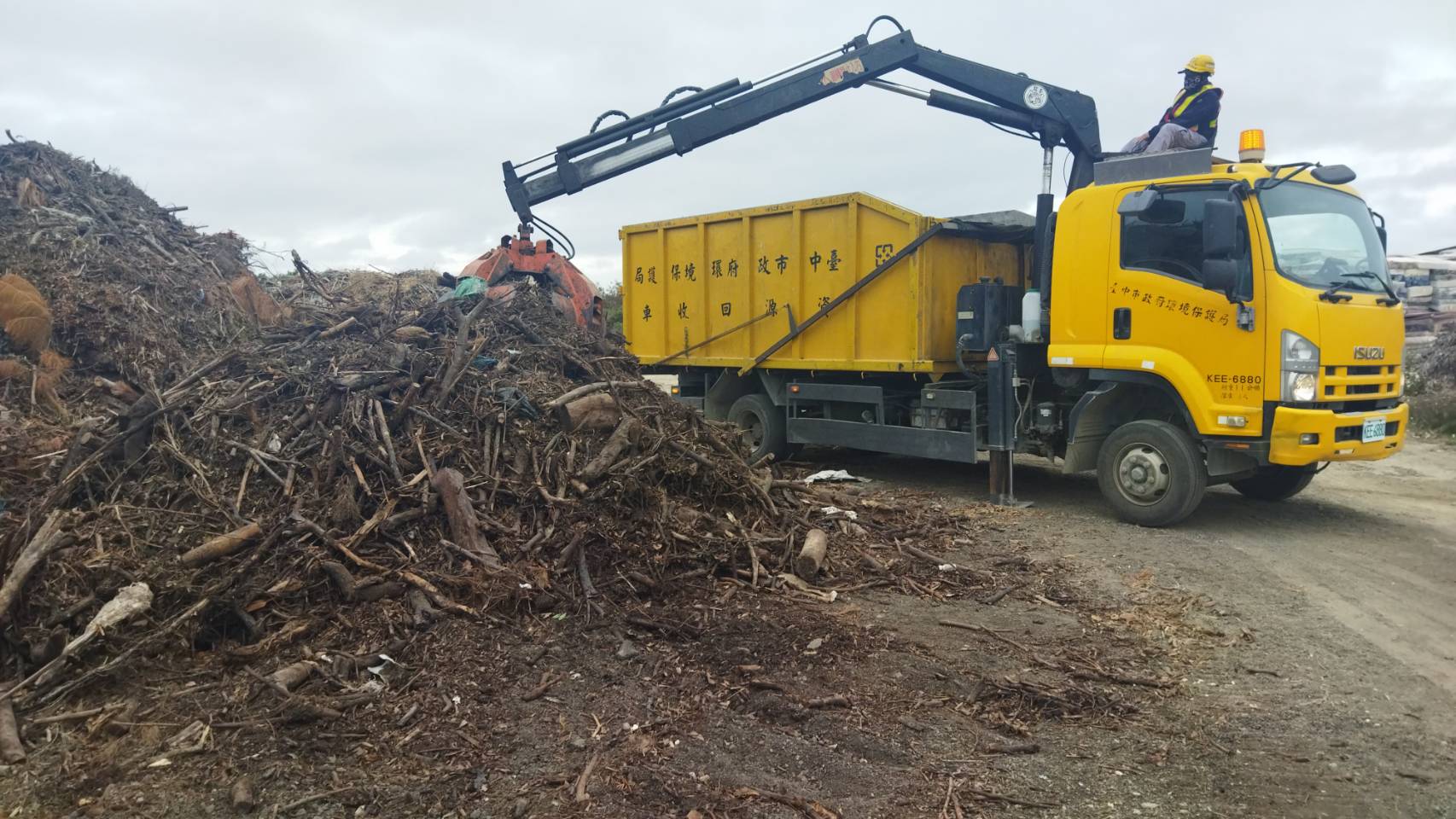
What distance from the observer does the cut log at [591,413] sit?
6.31 meters

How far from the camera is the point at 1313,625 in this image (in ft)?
16.6

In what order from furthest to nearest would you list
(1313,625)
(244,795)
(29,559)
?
(1313,625), (29,559), (244,795)

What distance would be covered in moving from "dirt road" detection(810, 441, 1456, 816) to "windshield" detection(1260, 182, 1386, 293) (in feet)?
6.53

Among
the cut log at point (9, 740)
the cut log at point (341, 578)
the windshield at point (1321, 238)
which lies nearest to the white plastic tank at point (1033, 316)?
the windshield at point (1321, 238)

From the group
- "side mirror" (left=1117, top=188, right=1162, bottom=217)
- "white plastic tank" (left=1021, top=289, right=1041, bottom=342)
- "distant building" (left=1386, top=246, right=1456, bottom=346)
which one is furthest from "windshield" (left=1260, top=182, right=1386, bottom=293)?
"distant building" (left=1386, top=246, right=1456, bottom=346)

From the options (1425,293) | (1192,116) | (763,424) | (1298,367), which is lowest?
(763,424)

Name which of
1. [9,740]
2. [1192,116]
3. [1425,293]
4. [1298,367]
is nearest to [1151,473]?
[1298,367]

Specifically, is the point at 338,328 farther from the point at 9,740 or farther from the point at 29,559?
the point at 9,740

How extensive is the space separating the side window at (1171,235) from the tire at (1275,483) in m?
1.98

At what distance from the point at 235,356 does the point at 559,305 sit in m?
3.26

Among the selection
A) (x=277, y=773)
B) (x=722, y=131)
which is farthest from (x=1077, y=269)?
(x=277, y=773)

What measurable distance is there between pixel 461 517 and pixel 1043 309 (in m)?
5.30

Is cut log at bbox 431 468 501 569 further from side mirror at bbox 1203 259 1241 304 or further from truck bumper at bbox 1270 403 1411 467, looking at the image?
truck bumper at bbox 1270 403 1411 467

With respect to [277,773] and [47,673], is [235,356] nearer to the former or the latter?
[47,673]
